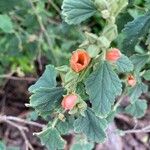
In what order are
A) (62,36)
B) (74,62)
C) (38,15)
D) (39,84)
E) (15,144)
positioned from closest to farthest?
1. (74,62)
2. (39,84)
3. (38,15)
4. (62,36)
5. (15,144)

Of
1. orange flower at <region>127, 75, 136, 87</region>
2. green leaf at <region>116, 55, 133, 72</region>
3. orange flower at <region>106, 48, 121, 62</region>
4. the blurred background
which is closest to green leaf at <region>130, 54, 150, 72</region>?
orange flower at <region>127, 75, 136, 87</region>

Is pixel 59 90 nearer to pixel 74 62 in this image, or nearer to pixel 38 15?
pixel 74 62

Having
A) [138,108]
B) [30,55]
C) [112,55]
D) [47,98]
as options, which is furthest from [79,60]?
[30,55]

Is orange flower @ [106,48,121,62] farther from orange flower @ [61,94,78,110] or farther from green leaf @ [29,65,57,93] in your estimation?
green leaf @ [29,65,57,93]

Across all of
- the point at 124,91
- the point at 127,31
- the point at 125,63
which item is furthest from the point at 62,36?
the point at 125,63

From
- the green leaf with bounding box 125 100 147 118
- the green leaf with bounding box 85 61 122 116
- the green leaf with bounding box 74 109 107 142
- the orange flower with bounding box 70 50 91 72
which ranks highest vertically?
the orange flower with bounding box 70 50 91 72

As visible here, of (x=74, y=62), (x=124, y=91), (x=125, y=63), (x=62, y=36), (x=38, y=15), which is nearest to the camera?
(x=74, y=62)

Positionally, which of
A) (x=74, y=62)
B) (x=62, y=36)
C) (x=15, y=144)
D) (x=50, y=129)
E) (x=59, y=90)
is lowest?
(x=15, y=144)

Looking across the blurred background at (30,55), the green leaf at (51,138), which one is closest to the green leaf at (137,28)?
the green leaf at (51,138)
